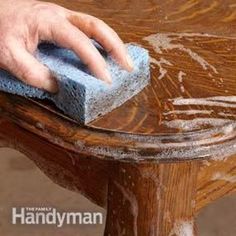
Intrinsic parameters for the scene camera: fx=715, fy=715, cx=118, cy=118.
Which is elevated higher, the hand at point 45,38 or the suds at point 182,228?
the hand at point 45,38

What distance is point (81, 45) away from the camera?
27.8 inches

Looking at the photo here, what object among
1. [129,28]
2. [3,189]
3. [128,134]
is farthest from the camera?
[3,189]

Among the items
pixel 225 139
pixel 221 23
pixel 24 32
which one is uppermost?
pixel 221 23

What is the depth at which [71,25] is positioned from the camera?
2.39 ft

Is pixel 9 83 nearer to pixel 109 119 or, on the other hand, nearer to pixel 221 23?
pixel 109 119

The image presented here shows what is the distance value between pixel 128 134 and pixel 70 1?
0.35 m

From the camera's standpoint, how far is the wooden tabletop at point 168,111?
26.7 inches

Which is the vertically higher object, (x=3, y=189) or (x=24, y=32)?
(x=3, y=189)

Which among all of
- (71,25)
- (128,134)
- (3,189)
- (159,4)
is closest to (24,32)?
(71,25)

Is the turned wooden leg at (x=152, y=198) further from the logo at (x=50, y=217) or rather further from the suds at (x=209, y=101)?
the logo at (x=50, y=217)

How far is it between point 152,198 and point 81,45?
181 mm

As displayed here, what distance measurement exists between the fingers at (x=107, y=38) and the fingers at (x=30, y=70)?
0.06m

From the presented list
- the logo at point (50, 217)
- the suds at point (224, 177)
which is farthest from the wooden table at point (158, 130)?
the logo at point (50, 217)

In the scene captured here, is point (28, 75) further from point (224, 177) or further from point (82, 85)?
point (224, 177)
